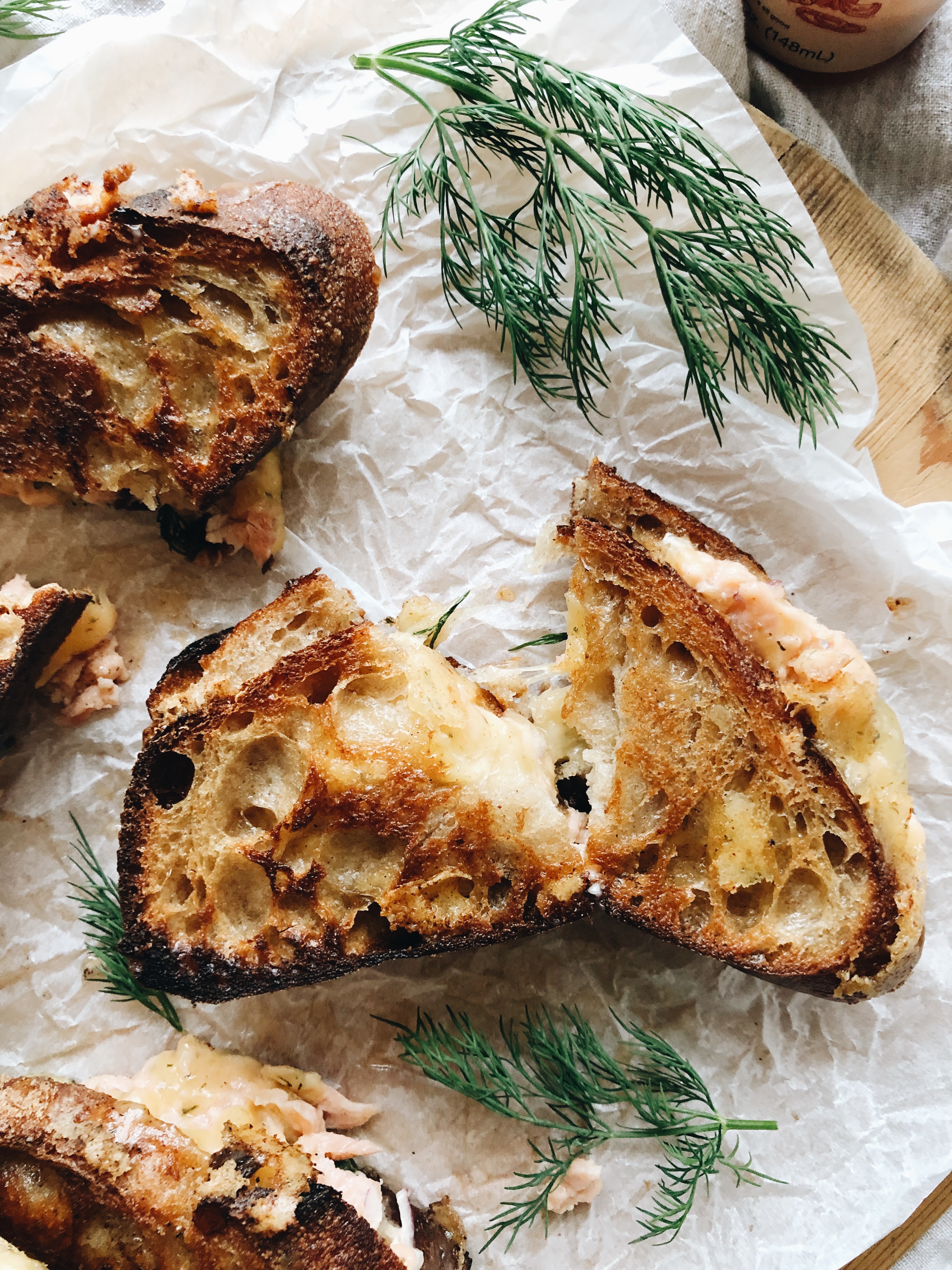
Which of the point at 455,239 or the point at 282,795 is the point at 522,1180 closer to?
the point at 282,795

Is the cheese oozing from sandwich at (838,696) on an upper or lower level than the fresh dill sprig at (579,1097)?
upper

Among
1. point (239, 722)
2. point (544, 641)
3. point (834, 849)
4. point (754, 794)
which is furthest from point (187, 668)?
point (834, 849)

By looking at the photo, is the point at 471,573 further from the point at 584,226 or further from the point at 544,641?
the point at 584,226

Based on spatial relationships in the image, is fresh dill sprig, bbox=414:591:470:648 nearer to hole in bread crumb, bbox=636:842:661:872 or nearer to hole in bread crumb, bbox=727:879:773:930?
hole in bread crumb, bbox=636:842:661:872

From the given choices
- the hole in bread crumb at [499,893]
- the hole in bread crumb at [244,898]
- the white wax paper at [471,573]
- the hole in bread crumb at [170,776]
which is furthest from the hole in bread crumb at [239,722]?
the hole in bread crumb at [499,893]

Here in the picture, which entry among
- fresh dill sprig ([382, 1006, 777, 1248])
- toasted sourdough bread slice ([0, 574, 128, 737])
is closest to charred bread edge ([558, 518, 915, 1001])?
fresh dill sprig ([382, 1006, 777, 1248])

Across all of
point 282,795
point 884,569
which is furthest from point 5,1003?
point 884,569

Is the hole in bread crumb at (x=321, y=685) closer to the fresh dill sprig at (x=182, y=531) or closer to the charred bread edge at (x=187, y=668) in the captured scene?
the charred bread edge at (x=187, y=668)
